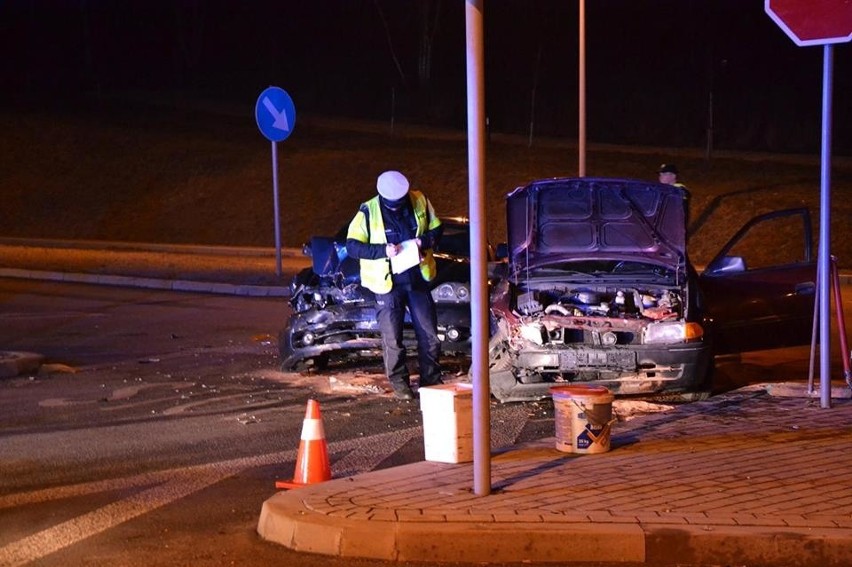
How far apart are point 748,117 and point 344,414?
29823 mm

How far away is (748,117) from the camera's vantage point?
1494 inches

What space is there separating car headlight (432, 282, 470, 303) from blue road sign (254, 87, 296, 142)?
9064 millimetres

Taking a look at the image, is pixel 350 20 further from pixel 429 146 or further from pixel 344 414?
pixel 344 414

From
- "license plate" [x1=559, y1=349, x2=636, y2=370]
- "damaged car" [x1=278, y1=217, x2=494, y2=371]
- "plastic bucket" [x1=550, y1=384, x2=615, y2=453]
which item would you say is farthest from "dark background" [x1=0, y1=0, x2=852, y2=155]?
"plastic bucket" [x1=550, y1=384, x2=615, y2=453]

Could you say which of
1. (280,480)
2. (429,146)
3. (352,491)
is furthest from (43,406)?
(429,146)

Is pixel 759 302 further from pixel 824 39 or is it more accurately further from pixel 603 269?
pixel 824 39

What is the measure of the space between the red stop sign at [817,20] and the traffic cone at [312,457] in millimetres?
4352

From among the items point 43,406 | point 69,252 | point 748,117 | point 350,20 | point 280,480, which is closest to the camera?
point 280,480

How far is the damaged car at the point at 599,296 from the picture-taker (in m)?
10.2

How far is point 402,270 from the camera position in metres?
10.8

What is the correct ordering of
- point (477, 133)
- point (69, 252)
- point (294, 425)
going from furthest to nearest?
point (69, 252) → point (294, 425) → point (477, 133)

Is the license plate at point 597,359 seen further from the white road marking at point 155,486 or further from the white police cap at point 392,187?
the white police cap at point 392,187

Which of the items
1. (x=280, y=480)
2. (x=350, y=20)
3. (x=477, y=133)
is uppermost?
(x=350, y=20)

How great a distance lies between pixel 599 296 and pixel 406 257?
1590 millimetres
